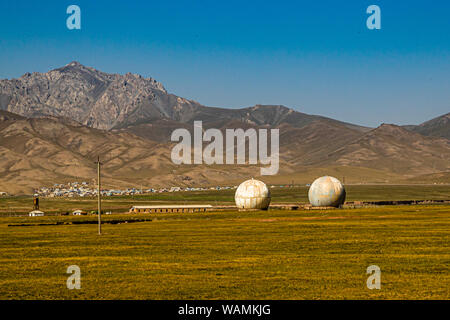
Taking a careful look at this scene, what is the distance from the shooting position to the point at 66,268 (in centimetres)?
3662

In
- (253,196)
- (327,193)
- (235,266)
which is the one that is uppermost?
(327,193)

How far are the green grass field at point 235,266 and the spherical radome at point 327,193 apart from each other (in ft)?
184

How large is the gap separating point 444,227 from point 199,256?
32158 millimetres

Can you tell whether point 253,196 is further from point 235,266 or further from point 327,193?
point 235,266

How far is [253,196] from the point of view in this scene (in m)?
117

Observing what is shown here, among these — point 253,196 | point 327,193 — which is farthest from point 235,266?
point 327,193

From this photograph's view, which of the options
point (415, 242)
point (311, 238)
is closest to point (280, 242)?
point (311, 238)

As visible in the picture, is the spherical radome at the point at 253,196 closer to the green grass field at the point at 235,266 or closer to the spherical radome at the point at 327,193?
the spherical radome at the point at 327,193

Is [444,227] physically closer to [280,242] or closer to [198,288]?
[280,242]

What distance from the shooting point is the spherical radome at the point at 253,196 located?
117 m

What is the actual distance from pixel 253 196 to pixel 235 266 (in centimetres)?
8144

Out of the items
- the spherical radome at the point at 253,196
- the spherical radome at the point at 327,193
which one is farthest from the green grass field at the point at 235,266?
the spherical radome at the point at 253,196

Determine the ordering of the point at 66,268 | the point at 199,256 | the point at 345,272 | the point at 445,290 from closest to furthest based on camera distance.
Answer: the point at 445,290, the point at 345,272, the point at 66,268, the point at 199,256

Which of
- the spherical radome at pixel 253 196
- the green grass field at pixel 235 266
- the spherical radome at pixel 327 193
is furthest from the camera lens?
the spherical radome at pixel 253 196
